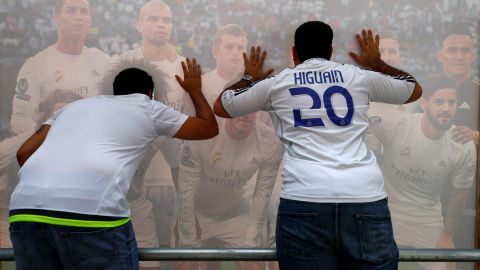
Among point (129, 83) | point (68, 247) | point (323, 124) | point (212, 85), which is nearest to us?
point (68, 247)

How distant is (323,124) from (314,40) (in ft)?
1.40

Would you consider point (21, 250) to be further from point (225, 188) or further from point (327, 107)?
point (327, 107)

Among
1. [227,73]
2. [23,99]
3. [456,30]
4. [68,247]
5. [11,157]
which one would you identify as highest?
[456,30]

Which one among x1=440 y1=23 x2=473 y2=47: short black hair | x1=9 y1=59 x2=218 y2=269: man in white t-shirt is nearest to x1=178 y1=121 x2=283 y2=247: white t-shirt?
x1=9 y1=59 x2=218 y2=269: man in white t-shirt

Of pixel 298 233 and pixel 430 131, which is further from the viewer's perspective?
pixel 430 131

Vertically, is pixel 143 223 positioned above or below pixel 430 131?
below

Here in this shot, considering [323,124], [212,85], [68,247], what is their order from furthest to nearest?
[212,85], [323,124], [68,247]

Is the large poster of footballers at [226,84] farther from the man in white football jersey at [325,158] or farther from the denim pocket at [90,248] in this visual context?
the denim pocket at [90,248]

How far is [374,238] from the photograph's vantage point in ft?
5.63

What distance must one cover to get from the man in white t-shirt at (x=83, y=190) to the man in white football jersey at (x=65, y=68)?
1.73 ft

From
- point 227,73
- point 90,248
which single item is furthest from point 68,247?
point 227,73

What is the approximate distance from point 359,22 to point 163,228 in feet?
5.36

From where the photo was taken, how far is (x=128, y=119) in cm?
195

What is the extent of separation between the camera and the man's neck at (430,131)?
8.21ft
